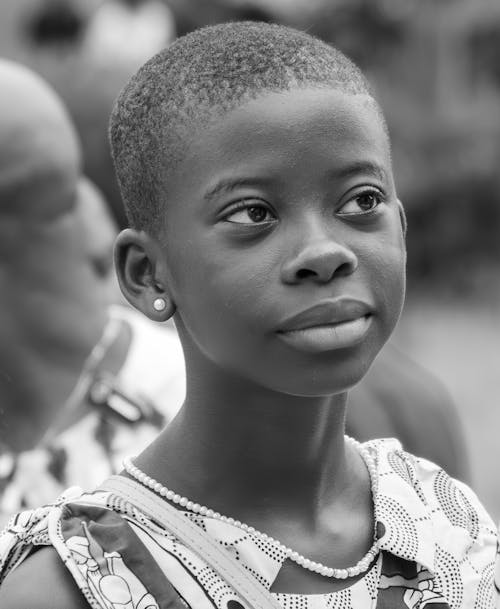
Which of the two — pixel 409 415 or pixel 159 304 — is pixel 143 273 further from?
pixel 409 415

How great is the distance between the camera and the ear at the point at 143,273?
1.70 metres

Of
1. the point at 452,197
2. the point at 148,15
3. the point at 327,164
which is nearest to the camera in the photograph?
the point at 327,164

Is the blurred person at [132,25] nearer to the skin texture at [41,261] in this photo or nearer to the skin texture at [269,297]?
the skin texture at [41,261]

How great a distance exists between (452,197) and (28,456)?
27.2 feet

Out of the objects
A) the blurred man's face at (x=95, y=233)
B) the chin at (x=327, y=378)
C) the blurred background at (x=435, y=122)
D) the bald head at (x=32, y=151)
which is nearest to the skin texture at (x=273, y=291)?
the chin at (x=327, y=378)

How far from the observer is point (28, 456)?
2850mm

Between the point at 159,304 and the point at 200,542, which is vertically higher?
the point at 159,304

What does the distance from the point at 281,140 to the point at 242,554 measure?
1.88ft

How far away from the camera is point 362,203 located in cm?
162

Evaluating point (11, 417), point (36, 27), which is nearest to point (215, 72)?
point (11, 417)

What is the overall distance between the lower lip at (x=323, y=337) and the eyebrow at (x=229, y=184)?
0.66 feet

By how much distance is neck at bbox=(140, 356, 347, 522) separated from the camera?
1.68 m

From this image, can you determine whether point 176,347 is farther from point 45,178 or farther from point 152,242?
point 152,242

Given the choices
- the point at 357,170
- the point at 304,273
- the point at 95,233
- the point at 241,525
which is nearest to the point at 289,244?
the point at 304,273
